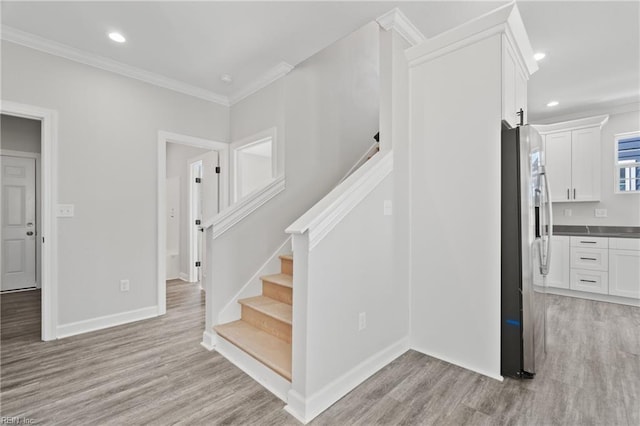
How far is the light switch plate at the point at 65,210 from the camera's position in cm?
278

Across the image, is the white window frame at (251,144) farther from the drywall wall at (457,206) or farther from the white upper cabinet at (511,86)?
the white upper cabinet at (511,86)

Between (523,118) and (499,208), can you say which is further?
(523,118)

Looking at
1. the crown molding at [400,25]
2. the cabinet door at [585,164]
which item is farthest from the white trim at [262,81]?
the cabinet door at [585,164]

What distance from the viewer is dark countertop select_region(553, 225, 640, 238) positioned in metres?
3.98

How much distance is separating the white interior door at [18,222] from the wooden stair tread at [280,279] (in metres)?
4.43

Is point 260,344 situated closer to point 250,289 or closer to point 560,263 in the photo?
point 250,289

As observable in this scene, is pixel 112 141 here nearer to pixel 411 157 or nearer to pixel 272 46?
pixel 272 46

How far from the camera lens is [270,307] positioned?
2568 mm

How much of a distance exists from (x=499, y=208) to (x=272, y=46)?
2.37m

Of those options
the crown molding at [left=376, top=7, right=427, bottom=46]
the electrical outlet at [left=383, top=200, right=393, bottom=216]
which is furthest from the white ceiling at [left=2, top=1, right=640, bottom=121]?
the electrical outlet at [left=383, top=200, right=393, bottom=216]

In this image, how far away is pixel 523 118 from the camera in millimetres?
2395

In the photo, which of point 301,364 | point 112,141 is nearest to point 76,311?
point 112,141

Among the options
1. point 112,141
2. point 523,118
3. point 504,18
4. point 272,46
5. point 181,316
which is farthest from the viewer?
point 181,316

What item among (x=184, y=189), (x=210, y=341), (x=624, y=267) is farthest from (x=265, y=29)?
(x=624, y=267)
